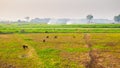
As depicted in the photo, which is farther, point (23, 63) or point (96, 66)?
point (23, 63)

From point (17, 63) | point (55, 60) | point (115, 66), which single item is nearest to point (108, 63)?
point (115, 66)

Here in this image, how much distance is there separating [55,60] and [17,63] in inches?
205

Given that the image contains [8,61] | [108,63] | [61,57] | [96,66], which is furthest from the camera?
[61,57]

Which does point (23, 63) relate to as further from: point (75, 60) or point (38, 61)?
point (75, 60)

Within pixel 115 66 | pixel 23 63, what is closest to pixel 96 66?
pixel 115 66

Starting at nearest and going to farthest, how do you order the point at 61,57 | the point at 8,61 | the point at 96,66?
1. the point at 96,66
2. the point at 8,61
3. the point at 61,57

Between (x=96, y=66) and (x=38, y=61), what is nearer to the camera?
(x=96, y=66)

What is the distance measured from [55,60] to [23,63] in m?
4.45

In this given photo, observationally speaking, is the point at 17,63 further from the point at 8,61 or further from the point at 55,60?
the point at 55,60

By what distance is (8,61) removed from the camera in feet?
103

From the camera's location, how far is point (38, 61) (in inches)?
1215

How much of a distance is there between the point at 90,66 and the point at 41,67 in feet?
19.7

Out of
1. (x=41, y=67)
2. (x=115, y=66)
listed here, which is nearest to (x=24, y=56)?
(x=41, y=67)

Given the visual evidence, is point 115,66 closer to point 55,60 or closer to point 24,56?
point 55,60
